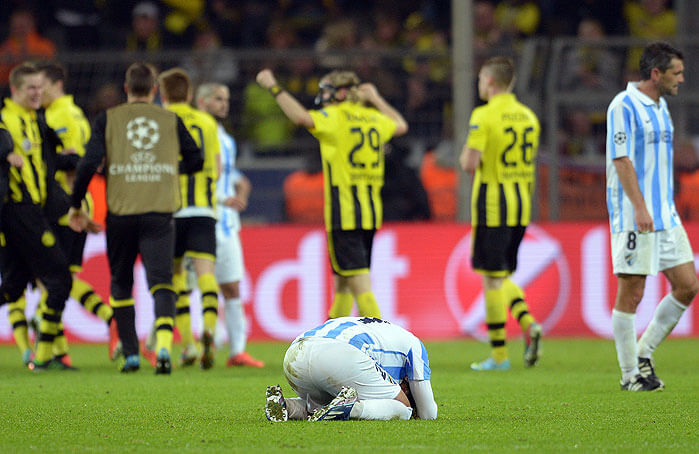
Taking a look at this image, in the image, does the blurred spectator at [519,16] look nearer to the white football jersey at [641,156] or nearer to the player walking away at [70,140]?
the player walking away at [70,140]

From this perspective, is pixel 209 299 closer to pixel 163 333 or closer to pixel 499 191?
pixel 163 333

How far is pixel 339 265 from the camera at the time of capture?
8930 millimetres

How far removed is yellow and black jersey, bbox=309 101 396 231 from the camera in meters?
8.91

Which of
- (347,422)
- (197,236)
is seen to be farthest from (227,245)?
(347,422)

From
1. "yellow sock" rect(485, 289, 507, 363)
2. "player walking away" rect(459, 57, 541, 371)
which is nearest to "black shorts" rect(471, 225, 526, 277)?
"player walking away" rect(459, 57, 541, 371)

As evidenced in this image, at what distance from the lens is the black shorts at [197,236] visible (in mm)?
9219

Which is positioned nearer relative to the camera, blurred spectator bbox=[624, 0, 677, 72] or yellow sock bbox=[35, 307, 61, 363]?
yellow sock bbox=[35, 307, 61, 363]

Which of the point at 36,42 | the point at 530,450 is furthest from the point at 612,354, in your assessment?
the point at 36,42

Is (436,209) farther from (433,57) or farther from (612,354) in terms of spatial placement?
(612,354)

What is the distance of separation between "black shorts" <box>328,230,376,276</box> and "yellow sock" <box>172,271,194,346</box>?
1.28 meters

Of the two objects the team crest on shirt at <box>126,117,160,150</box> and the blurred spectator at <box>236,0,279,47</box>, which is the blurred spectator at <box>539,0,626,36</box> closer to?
the blurred spectator at <box>236,0,279,47</box>

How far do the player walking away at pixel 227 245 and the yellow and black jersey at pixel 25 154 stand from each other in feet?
4.82

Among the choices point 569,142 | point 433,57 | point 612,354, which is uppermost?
point 433,57

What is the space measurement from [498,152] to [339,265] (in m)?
1.50
